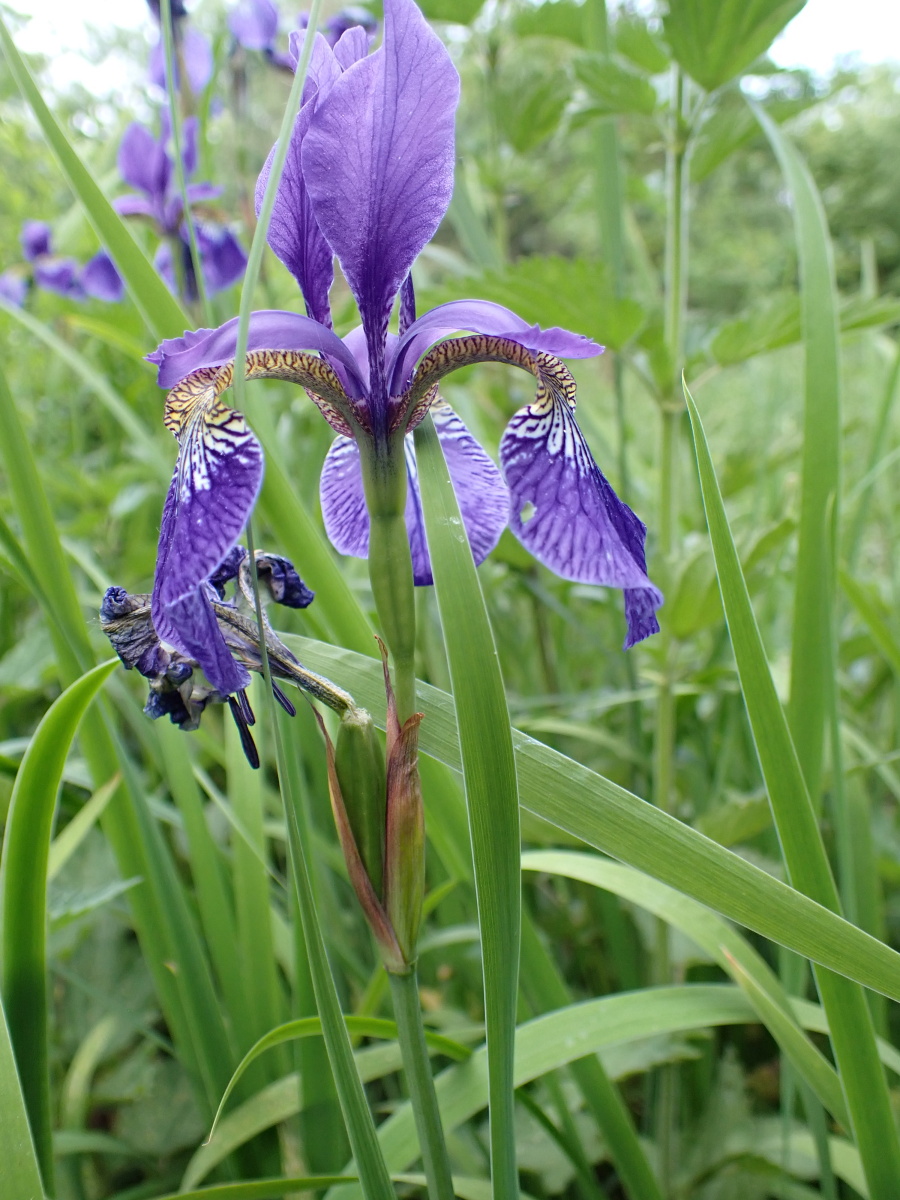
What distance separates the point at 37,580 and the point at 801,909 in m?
0.67

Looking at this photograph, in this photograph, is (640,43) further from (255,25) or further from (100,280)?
(100,280)

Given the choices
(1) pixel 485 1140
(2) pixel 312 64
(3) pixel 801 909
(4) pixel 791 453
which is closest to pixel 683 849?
(3) pixel 801 909

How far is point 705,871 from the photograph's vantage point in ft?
1.58

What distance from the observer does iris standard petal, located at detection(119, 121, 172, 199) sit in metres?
1.86

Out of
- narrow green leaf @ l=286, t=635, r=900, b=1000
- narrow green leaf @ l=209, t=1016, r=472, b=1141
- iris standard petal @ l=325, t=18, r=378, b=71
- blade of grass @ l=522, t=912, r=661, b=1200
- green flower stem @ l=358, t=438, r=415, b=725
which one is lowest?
blade of grass @ l=522, t=912, r=661, b=1200

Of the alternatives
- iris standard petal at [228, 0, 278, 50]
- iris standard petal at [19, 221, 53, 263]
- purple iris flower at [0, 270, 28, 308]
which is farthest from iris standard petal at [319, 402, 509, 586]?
purple iris flower at [0, 270, 28, 308]

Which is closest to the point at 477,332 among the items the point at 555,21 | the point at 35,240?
the point at 555,21

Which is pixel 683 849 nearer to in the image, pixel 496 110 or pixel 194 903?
pixel 194 903

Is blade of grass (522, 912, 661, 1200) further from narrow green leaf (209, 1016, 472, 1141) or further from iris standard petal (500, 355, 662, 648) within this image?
iris standard petal (500, 355, 662, 648)

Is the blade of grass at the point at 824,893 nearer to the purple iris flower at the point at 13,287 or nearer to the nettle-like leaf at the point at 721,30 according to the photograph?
the nettle-like leaf at the point at 721,30

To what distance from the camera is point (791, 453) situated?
163cm

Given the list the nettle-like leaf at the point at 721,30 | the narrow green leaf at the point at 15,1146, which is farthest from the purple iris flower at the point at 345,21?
the narrow green leaf at the point at 15,1146

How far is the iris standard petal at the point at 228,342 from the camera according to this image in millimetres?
496

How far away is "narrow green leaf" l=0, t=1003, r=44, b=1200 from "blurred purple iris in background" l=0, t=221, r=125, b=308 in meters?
1.88
